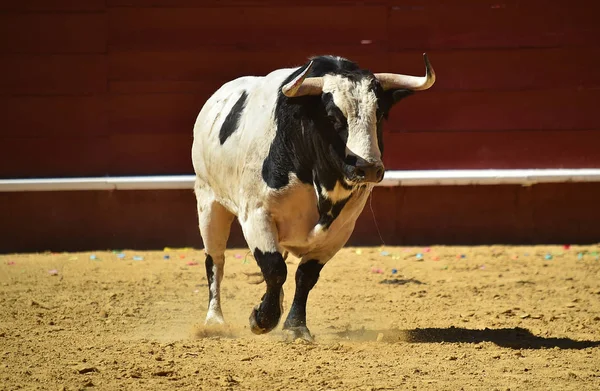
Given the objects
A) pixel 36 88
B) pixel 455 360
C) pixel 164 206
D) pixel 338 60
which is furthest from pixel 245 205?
pixel 36 88

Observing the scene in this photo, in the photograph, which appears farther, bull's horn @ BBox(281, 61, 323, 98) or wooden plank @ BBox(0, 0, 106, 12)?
wooden plank @ BBox(0, 0, 106, 12)

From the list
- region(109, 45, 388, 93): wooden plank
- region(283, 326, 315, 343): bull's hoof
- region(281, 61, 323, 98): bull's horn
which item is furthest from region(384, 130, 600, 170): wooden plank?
region(281, 61, 323, 98): bull's horn

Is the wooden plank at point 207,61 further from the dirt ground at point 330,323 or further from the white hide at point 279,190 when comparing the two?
the white hide at point 279,190

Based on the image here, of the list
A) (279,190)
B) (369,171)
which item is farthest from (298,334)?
(369,171)

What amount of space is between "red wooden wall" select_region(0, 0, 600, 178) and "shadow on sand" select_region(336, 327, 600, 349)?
3.17m

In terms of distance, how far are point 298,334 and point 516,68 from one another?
4.16 metres

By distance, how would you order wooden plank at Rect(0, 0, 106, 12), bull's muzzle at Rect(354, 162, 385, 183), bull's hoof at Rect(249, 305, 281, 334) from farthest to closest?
wooden plank at Rect(0, 0, 106, 12)
bull's hoof at Rect(249, 305, 281, 334)
bull's muzzle at Rect(354, 162, 385, 183)

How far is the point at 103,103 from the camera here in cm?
788

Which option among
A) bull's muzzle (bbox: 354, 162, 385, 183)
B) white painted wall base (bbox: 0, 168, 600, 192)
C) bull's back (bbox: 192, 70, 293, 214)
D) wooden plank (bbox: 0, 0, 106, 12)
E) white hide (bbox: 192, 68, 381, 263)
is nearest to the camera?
bull's muzzle (bbox: 354, 162, 385, 183)

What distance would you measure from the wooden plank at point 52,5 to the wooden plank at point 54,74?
0.36 m

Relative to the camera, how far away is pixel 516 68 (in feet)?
26.1

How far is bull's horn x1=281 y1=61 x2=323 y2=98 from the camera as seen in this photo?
13.8ft

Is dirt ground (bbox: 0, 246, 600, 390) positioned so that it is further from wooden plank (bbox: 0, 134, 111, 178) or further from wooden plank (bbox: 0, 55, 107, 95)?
wooden plank (bbox: 0, 55, 107, 95)

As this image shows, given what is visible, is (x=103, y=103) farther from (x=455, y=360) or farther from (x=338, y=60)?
(x=455, y=360)
